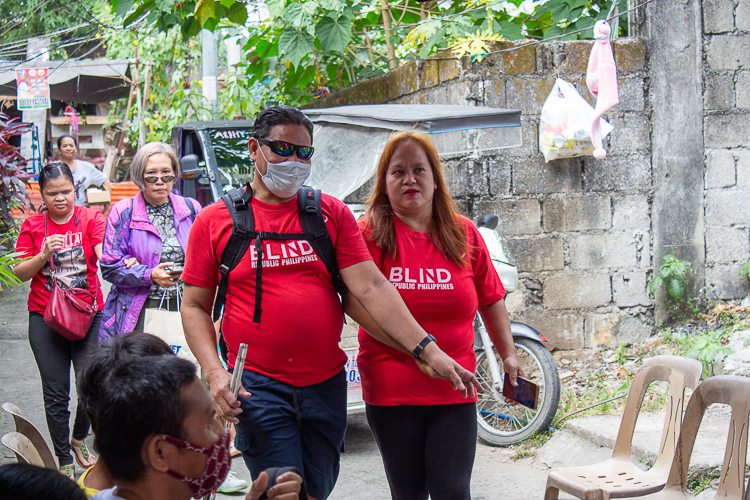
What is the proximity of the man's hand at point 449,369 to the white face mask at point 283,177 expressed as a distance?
757 mm

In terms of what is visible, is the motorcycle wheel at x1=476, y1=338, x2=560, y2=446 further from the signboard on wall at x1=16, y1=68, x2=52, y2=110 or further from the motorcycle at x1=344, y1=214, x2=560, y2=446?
the signboard on wall at x1=16, y1=68, x2=52, y2=110

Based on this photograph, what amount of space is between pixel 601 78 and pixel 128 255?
3834 mm

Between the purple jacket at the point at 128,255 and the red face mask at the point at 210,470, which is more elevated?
the purple jacket at the point at 128,255

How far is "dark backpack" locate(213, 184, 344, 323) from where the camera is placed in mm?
2469

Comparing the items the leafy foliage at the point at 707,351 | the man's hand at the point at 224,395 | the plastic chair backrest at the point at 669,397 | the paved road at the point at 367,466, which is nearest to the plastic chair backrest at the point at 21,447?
the man's hand at the point at 224,395

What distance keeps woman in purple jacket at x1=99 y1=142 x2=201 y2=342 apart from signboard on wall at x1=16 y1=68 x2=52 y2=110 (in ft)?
39.3

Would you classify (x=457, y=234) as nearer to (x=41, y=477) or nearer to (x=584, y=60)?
(x=41, y=477)

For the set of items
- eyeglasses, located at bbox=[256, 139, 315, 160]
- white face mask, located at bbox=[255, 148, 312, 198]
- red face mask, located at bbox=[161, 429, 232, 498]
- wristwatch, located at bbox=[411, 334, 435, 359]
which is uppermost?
eyeglasses, located at bbox=[256, 139, 315, 160]

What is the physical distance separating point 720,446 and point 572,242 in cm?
227

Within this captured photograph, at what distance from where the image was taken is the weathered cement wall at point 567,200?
232 inches

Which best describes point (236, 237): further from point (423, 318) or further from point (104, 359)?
point (423, 318)

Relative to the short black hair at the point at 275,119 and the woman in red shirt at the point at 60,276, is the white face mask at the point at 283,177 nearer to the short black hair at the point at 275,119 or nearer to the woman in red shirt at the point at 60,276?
the short black hair at the point at 275,119

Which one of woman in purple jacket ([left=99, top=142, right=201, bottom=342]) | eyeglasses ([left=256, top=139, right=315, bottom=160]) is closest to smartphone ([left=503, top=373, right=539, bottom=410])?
eyeglasses ([left=256, top=139, right=315, bottom=160])

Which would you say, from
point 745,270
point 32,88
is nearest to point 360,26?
point 745,270
